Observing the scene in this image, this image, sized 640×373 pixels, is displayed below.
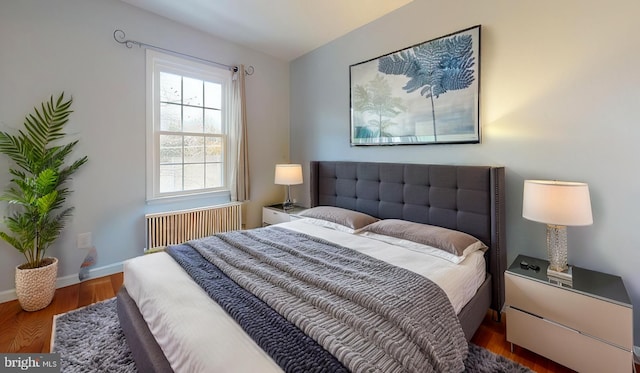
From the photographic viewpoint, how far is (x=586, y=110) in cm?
181

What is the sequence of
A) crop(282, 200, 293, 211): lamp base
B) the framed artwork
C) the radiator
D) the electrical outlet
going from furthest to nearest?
crop(282, 200, 293, 211): lamp base
the radiator
the electrical outlet
the framed artwork

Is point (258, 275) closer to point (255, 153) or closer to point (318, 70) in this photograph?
point (255, 153)

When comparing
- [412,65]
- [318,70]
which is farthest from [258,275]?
[318,70]

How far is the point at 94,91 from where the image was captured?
2.63 metres

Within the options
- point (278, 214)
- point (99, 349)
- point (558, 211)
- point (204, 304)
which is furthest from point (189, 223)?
point (558, 211)

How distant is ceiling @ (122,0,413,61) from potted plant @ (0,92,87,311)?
145 cm

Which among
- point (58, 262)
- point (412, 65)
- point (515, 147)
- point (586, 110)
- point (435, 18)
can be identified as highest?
point (435, 18)

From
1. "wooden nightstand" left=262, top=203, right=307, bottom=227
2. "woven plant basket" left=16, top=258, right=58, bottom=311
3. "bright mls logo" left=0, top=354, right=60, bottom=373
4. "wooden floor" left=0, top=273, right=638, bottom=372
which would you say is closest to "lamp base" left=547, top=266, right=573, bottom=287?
"wooden floor" left=0, top=273, right=638, bottom=372

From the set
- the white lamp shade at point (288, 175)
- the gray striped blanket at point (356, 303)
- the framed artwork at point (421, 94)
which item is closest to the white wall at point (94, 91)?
the white lamp shade at point (288, 175)

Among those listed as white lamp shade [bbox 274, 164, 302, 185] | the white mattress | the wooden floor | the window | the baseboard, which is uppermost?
the window

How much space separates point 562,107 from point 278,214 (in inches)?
115

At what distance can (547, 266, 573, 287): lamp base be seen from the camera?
163 centimetres

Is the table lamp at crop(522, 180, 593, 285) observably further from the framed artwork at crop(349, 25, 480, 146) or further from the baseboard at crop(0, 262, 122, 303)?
the baseboard at crop(0, 262, 122, 303)

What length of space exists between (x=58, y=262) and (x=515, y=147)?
4.13 metres
